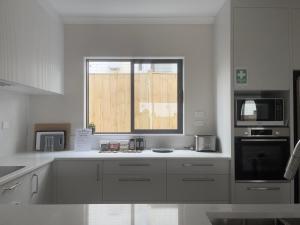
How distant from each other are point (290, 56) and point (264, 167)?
1168mm

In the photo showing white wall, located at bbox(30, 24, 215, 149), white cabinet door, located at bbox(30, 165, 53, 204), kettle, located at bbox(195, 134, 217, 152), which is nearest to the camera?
white cabinet door, located at bbox(30, 165, 53, 204)

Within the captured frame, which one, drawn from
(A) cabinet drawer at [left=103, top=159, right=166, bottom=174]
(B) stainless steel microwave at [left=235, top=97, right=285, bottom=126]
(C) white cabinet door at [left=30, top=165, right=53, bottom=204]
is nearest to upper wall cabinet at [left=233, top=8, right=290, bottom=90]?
(B) stainless steel microwave at [left=235, top=97, right=285, bottom=126]

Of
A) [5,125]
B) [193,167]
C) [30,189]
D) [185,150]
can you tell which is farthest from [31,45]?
[185,150]

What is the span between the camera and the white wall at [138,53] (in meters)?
3.66

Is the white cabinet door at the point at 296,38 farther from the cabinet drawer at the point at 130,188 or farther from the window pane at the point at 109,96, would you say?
the window pane at the point at 109,96

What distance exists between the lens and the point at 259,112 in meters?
2.96

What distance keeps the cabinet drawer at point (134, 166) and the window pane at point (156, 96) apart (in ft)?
2.76

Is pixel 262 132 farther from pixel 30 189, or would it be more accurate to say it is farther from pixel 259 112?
pixel 30 189

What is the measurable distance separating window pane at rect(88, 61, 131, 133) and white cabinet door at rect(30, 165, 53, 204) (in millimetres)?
1058

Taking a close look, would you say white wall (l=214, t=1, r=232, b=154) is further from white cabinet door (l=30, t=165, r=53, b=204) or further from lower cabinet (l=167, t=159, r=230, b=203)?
white cabinet door (l=30, t=165, r=53, b=204)

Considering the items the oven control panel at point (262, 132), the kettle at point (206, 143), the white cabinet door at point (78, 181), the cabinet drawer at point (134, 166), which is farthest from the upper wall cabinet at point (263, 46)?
the white cabinet door at point (78, 181)

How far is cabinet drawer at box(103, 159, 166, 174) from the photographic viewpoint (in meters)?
3.00

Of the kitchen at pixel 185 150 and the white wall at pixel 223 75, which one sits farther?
the white wall at pixel 223 75

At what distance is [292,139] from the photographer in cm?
292
